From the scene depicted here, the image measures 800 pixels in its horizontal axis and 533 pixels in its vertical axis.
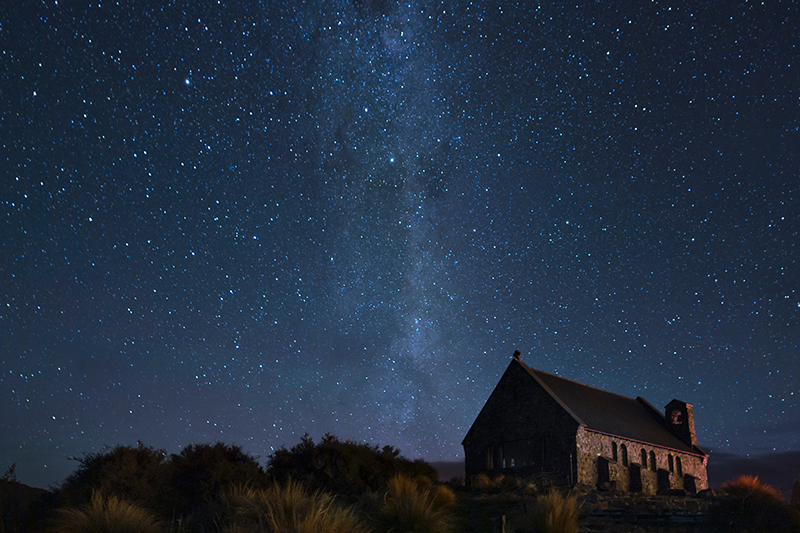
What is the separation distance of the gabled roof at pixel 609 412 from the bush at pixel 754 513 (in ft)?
42.7

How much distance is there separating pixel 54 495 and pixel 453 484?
1653cm

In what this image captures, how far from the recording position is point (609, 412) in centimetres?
3578

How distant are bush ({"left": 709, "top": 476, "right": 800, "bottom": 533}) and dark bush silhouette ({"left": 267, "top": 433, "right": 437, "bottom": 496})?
10900 mm

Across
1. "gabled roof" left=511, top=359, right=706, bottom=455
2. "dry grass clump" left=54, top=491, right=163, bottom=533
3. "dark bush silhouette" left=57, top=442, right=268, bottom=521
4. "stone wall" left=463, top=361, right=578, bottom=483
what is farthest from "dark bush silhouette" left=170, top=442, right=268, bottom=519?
"gabled roof" left=511, top=359, right=706, bottom=455

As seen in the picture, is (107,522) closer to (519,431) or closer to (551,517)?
(551,517)

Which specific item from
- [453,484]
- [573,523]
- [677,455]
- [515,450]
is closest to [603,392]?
[677,455]

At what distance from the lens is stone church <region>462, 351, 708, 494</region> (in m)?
28.7

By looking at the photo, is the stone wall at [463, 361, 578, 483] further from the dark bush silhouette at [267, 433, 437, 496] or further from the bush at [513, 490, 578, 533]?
the bush at [513, 490, 578, 533]

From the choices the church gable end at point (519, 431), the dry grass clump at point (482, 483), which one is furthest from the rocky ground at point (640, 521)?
the church gable end at point (519, 431)

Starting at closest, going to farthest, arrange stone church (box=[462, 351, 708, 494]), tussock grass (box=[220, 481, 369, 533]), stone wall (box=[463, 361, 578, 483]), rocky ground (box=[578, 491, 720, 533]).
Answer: tussock grass (box=[220, 481, 369, 533]) < rocky ground (box=[578, 491, 720, 533]) < stone church (box=[462, 351, 708, 494]) < stone wall (box=[463, 361, 578, 483])

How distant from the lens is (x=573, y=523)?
12367 millimetres

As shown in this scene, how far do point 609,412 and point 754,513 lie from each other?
69.7 feet

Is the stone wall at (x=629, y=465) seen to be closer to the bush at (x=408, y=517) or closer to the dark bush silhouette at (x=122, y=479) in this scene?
the bush at (x=408, y=517)

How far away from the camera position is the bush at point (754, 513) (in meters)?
14.7
